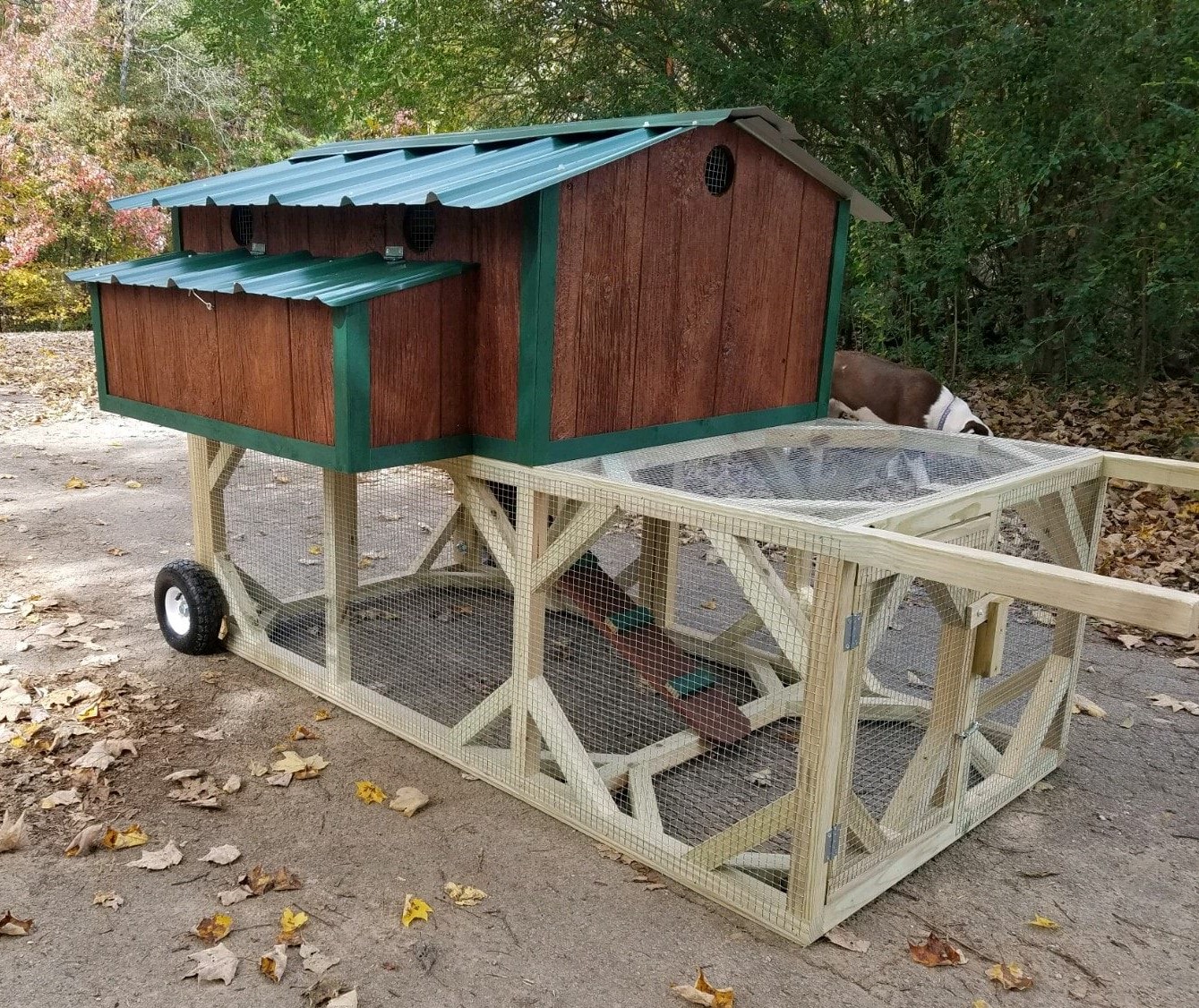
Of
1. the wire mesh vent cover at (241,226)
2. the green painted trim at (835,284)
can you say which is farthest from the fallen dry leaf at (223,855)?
the green painted trim at (835,284)

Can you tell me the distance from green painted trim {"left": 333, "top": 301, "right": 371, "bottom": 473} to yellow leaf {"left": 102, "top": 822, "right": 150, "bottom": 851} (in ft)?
5.27

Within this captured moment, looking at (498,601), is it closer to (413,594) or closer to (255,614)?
(413,594)

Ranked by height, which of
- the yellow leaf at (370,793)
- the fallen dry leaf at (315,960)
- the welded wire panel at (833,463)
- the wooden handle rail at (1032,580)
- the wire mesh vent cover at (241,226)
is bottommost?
the yellow leaf at (370,793)

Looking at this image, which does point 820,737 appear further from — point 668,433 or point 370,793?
point 370,793

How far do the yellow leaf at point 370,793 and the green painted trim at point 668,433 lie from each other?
1547 millimetres

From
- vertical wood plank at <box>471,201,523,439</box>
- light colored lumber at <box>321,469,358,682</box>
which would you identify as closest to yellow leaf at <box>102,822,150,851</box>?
light colored lumber at <box>321,469,358,682</box>

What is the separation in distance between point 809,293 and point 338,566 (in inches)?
108

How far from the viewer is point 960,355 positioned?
36.4 ft

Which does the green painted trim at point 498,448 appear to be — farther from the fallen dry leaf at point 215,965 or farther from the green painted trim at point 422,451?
the fallen dry leaf at point 215,965

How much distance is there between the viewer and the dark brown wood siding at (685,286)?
→ 4.01 meters

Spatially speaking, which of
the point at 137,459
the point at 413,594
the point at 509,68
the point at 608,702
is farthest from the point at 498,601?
the point at 509,68

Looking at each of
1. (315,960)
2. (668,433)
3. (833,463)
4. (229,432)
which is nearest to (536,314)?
(668,433)

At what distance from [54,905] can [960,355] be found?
9.98 m

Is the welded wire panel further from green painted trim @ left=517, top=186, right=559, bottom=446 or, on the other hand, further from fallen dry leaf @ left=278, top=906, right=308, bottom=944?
fallen dry leaf @ left=278, top=906, right=308, bottom=944
